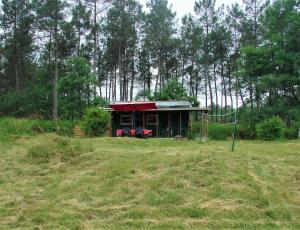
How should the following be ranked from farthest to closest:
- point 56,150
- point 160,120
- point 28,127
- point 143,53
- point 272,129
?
point 143,53 → point 160,120 → point 272,129 → point 28,127 → point 56,150

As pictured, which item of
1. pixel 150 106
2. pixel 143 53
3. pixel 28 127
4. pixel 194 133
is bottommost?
pixel 194 133

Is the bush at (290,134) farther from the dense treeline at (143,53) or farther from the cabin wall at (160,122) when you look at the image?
the cabin wall at (160,122)

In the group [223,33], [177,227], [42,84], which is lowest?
[177,227]

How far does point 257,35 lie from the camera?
1126 inches

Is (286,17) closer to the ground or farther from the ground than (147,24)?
closer to the ground

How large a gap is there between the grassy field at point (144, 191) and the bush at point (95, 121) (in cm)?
705

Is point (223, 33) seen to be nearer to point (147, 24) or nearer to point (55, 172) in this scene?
point (147, 24)

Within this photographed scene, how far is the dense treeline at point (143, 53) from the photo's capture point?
70.6 ft

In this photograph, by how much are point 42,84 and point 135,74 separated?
9.23 metres

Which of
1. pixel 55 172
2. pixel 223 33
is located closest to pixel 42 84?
pixel 223 33

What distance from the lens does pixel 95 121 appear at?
15.3 m

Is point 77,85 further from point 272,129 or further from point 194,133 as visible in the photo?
point 272,129

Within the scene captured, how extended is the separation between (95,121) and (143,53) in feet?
57.4

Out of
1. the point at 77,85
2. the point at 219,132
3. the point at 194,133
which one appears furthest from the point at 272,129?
the point at 77,85
